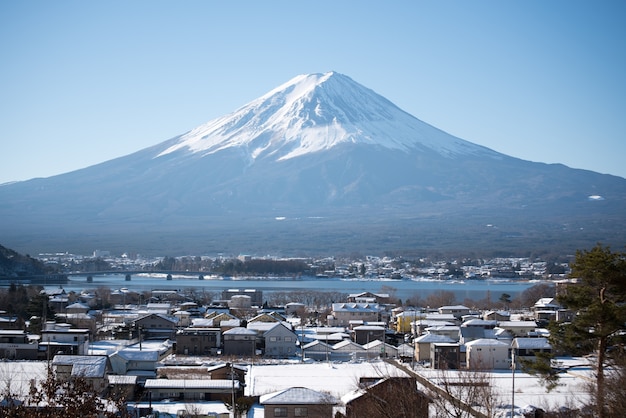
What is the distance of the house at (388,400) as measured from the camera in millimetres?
7836

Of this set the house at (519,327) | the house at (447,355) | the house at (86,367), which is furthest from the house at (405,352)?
the house at (86,367)

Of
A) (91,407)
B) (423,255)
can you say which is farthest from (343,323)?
(423,255)

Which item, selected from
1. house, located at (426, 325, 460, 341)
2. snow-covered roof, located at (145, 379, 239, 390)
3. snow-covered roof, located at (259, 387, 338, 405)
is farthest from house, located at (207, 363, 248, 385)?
house, located at (426, 325, 460, 341)

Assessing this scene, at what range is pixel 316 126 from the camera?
402 ft

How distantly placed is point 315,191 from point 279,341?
9568 cm

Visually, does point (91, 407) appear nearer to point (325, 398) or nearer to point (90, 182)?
point (325, 398)

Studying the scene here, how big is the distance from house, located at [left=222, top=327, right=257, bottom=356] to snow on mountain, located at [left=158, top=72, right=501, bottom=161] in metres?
98.6

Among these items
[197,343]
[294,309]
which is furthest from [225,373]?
[294,309]

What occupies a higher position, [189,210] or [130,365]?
[189,210]

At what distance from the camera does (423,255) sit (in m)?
71.2

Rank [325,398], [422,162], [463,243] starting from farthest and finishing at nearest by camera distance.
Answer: [422,162], [463,243], [325,398]

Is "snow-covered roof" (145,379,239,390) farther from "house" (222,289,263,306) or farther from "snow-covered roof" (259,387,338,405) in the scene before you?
"house" (222,289,263,306)

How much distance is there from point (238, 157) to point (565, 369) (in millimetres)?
102983

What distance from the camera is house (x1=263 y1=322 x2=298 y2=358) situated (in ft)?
62.6
